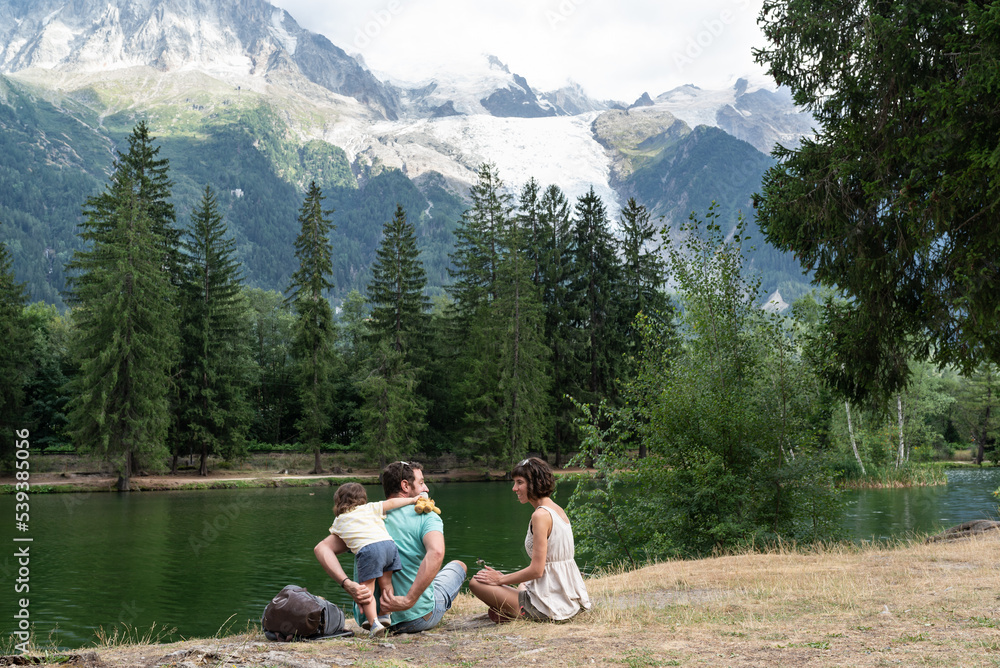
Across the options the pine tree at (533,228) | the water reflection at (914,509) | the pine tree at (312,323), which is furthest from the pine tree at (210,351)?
the water reflection at (914,509)

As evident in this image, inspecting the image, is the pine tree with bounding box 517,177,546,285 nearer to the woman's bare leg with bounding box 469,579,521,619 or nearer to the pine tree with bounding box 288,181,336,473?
the pine tree with bounding box 288,181,336,473

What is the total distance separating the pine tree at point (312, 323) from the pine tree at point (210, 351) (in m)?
3.45

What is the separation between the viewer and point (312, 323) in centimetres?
4388

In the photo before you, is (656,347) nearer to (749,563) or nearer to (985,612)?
(749,563)

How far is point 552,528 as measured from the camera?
5.86 metres

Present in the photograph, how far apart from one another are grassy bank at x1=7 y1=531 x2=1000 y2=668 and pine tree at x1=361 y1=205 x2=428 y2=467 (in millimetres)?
33719

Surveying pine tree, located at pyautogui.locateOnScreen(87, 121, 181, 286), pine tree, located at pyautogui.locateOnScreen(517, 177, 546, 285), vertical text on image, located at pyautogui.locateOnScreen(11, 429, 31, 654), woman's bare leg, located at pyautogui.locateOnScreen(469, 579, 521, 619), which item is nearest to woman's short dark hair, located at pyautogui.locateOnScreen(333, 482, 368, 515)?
woman's bare leg, located at pyautogui.locateOnScreen(469, 579, 521, 619)

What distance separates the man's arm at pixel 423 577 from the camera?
18.4 ft

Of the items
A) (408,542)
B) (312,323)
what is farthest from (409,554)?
(312,323)

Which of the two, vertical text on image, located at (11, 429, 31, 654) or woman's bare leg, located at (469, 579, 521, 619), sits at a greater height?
woman's bare leg, located at (469, 579, 521, 619)

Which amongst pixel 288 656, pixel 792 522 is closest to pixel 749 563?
pixel 792 522

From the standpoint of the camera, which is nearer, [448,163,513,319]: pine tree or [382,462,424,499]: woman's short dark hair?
[382,462,424,499]: woman's short dark hair

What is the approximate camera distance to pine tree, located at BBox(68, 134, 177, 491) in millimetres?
32781

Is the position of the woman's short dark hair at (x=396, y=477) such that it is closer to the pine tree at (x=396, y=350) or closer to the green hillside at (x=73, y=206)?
the pine tree at (x=396, y=350)
